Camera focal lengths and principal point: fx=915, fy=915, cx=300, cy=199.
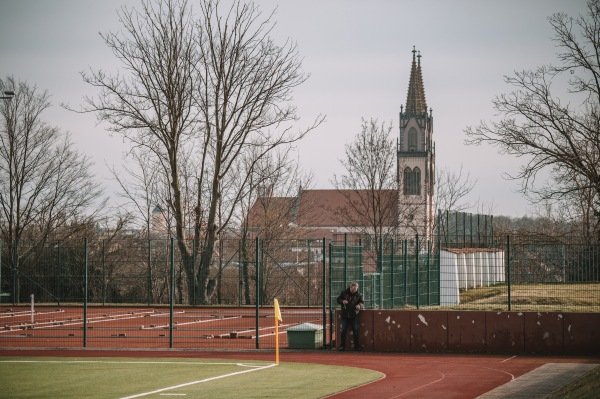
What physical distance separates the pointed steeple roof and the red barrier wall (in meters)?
127

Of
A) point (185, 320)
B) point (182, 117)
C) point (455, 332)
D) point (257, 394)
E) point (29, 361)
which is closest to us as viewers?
point (257, 394)

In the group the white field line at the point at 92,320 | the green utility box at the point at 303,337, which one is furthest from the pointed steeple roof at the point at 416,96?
the green utility box at the point at 303,337

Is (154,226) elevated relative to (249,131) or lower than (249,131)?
lower

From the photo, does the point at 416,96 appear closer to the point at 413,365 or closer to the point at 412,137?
the point at 412,137

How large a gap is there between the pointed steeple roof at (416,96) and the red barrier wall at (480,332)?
126835mm

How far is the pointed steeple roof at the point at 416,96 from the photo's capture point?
492ft

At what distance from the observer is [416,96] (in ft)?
510

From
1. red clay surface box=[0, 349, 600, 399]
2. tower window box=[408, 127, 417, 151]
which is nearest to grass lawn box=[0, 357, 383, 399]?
red clay surface box=[0, 349, 600, 399]

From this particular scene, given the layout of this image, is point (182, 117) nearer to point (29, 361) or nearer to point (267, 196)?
point (267, 196)

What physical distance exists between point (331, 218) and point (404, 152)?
1903cm

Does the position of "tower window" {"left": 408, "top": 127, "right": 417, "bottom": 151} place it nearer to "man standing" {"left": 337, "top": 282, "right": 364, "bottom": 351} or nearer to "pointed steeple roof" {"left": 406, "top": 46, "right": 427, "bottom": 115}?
"pointed steeple roof" {"left": 406, "top": 46, "right": 427, "bottom": 115}

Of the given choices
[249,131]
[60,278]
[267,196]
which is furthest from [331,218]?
[60,278]

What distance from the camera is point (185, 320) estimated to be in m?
34.8

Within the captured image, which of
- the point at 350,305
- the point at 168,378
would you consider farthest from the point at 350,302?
the point at 168,378
